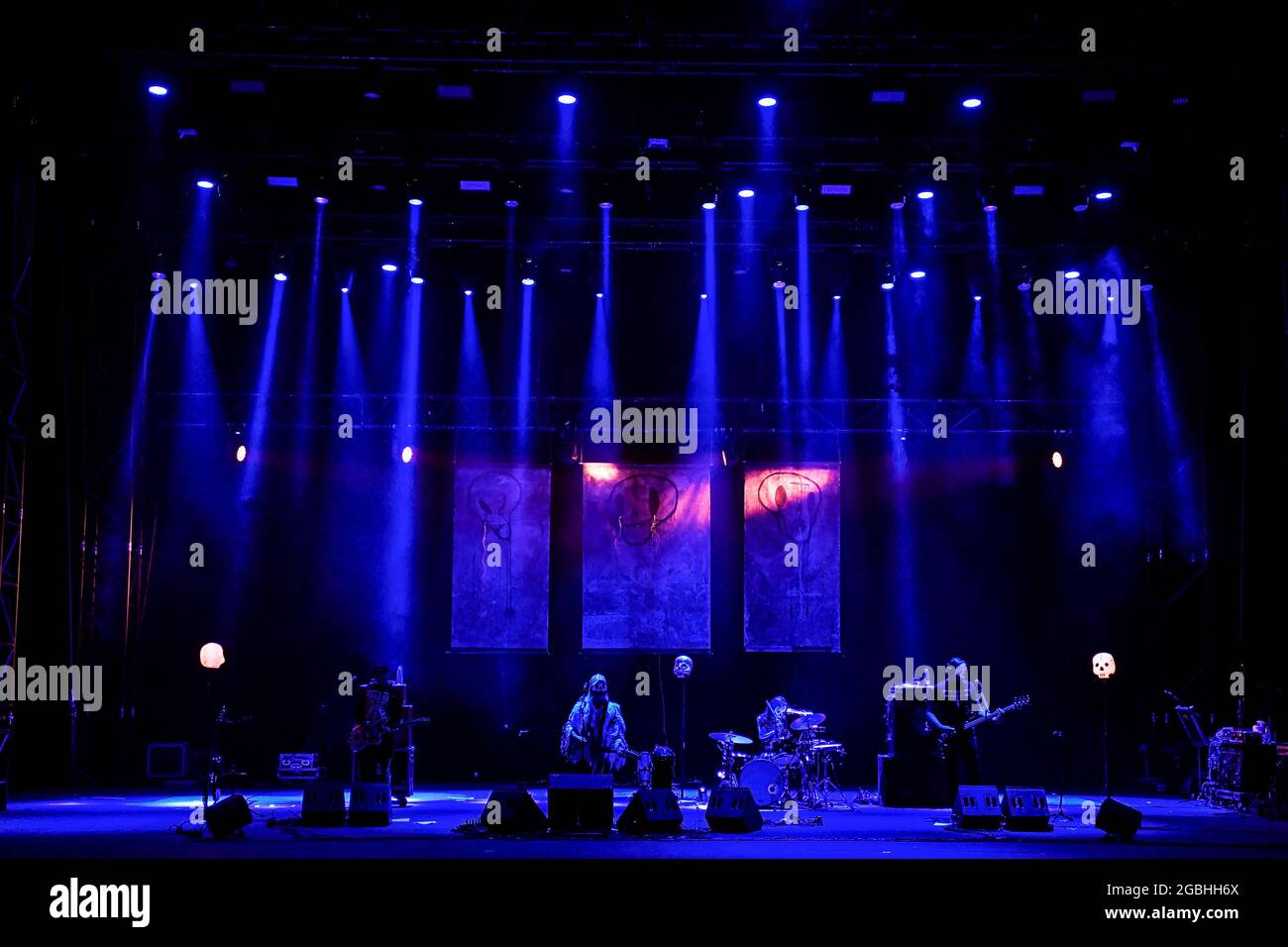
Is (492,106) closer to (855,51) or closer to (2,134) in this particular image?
(855,51)

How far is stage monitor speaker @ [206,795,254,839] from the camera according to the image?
8.21 metres

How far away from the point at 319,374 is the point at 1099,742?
38.0 feet

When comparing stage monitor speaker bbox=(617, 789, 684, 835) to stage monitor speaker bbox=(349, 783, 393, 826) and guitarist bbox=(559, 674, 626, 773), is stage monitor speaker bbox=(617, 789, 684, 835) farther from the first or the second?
guitarist bbox=(559, 674, 626, 773)

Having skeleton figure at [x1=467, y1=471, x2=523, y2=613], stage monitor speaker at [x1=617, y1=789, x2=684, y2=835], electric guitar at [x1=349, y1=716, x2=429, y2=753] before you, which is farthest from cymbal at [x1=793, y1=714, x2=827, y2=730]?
skeleton figure at [x1=467, y1=471, x2=523, y2=613]

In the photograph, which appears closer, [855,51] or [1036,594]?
[855,51]

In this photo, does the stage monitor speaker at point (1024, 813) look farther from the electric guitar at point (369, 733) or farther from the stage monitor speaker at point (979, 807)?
the electric guitar at point (369, 733)

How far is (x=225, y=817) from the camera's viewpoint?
8242 millimetres

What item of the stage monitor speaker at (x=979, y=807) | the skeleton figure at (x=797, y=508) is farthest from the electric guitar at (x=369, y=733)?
the skeleton figure at (x=797, y=508)

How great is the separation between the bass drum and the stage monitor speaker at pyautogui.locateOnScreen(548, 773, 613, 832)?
2734mm

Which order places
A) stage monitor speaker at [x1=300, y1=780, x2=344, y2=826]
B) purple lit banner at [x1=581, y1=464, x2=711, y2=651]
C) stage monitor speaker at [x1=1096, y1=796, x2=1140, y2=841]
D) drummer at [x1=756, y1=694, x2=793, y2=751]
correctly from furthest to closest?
purple lit banner at [x1=581, y1=464, x2=711, y2=651], drummer at [x1=756, y1=694, x2=793, y2=751], stage monitor speaker at [x1=300, y1=780, x2=344, y2=826], stage monitor speaker at [x1=1096, y1=796, x2=1140, y2=841]

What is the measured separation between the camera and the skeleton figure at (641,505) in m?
15.8

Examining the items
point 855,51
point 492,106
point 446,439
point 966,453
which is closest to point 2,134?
point 492,106

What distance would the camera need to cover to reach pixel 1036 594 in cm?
1605

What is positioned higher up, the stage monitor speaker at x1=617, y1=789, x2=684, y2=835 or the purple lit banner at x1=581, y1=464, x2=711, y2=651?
the purple lit banner at x1=581, y1=464, x2=711, y2=651
